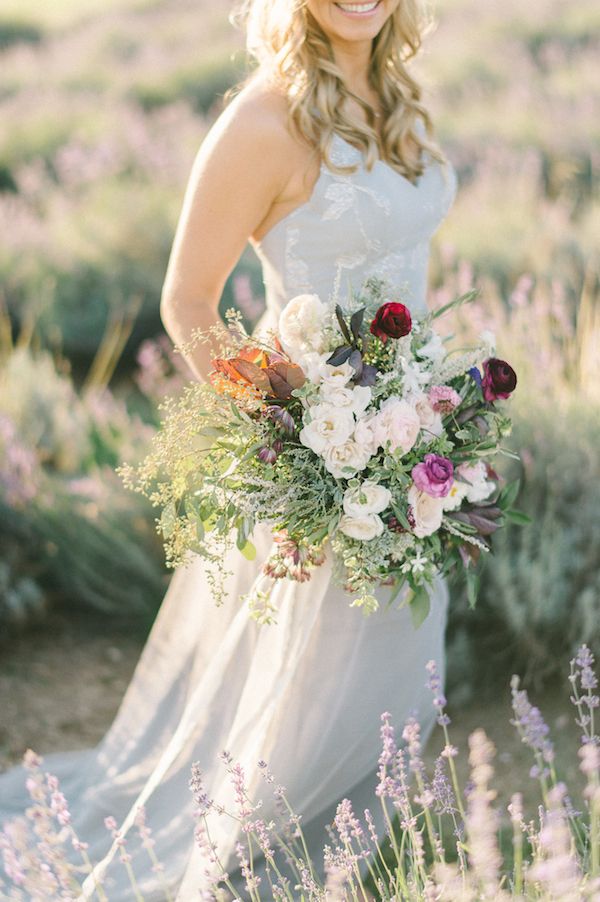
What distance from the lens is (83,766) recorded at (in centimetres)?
326

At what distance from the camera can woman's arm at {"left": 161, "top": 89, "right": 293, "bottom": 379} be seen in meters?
2.35

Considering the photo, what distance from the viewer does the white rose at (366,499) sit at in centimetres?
198

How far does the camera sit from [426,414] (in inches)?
80.1

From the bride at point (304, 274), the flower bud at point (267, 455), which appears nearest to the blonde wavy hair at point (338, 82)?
the bride at point (304, 274)

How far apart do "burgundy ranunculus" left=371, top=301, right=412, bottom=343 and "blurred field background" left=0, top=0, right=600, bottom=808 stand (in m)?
1.12

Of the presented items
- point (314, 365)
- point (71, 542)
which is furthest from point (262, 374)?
point (71, 542)

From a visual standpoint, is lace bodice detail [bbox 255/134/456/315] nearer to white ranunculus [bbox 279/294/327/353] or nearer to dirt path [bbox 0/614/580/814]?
white ranunculus [bbox 279/294/327/353]

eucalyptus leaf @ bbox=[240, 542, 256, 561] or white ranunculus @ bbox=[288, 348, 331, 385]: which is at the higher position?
white ranunculus @ bbox=[288, 348, 331, 385]

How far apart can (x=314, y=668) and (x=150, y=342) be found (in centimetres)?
390

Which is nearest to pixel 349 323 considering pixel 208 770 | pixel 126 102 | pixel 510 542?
pixel 208 770

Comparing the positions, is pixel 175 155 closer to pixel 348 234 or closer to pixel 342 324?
pixel 348 234

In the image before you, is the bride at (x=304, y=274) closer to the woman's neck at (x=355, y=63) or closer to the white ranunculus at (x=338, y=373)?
the woman's neck at (x=355, y=63)

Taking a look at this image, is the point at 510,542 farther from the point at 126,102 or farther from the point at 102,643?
the point at 126,102

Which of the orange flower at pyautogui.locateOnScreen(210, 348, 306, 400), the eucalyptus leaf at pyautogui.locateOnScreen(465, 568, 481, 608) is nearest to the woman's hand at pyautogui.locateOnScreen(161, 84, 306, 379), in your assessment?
the orange flower at pyautogui.locateOnScreen(210, 348, 306, 400)
